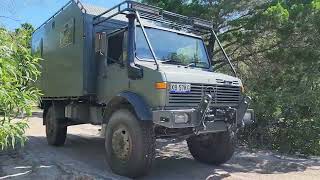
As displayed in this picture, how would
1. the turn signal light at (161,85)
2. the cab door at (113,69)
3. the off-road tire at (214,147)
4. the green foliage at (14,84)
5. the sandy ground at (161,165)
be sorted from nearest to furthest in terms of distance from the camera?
the green foliage at (14,84)
the turn signal light at (161,85)
the sandy ground at (161,165)
the cab door at (113,69)
the off-road tire at (214,147)

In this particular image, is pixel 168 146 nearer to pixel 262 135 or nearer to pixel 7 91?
pixel 262 135

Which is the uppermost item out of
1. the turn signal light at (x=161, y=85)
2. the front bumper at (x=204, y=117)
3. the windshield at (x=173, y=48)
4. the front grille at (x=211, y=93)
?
the windshield at (x=173, y=48)

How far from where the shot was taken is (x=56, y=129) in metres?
11.3

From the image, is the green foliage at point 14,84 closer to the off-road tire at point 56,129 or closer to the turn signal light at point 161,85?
the turn signal light at point 161,85

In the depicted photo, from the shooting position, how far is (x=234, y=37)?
1312 cm

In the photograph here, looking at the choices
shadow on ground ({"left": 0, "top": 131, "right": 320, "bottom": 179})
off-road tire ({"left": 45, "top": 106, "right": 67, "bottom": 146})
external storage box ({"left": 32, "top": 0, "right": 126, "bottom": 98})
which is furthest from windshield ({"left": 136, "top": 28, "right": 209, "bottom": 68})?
off-road tire ({"left": 45, "top": 106, "right": 67, "bottom": 146})

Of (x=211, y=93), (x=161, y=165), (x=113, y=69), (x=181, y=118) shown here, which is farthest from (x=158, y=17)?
(x=161, y=165)

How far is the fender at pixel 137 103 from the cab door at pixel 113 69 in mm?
265

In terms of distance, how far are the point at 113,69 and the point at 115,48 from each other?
1.29ft

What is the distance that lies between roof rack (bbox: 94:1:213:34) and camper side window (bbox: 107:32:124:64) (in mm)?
428

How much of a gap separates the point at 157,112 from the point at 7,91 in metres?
3.27

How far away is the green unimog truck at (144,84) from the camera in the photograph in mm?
7297

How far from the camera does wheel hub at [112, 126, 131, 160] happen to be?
24.7ft

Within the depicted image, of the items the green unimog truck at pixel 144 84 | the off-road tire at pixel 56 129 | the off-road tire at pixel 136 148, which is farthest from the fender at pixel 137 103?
the off-road tire at pixel 56 129
